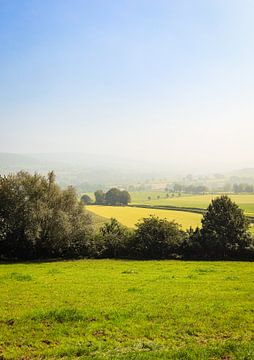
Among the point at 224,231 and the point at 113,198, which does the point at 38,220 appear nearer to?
the point at 224,231

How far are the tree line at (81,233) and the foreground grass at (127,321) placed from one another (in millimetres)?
22396

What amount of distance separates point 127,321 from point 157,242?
115ft

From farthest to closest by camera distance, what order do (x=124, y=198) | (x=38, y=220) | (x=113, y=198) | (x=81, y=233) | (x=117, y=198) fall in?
(x=113, y=198)
(x=117, y=198)
(x=124, y=198)
(x=81, y=233)
(x=38, y=220)

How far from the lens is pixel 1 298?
20.7 meters

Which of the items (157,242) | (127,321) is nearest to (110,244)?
(157,242)

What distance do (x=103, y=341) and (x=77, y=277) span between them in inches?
670

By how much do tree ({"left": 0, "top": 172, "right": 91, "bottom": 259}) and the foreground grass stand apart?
2206 cm

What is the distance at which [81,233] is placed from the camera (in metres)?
49.0

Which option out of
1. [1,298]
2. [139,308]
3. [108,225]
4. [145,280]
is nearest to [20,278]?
[1,298]

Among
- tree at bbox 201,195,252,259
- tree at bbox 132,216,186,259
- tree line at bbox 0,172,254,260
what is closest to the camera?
tree line at bbox 0,172,254,260

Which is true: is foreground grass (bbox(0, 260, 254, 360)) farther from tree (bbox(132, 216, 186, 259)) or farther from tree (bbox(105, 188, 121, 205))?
tree (bbox(105, 188, 121, 205))

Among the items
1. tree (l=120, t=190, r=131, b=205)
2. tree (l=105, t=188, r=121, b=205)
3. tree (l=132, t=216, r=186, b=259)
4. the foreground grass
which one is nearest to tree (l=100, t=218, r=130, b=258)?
tree (l=132, t=216, r=186, b=259)

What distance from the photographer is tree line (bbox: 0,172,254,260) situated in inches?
1853

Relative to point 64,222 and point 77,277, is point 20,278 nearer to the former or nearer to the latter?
point 77,277
